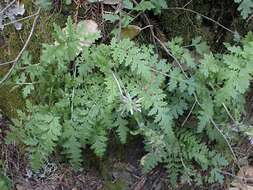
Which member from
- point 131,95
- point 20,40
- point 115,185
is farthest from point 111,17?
point 115,185

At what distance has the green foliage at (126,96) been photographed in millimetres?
2904

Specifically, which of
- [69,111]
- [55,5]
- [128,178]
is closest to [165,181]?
[128,178]

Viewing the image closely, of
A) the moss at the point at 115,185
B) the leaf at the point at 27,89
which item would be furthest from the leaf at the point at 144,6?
the moss at the point at 115,185

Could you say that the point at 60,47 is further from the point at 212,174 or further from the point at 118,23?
Answer: the point at 212,174

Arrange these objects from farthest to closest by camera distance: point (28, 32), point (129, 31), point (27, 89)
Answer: point (28, 32) < point (129, 31) < point (27, 89)

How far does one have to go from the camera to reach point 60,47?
9.55 ft

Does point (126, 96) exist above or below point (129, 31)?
below

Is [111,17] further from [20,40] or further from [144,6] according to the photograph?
[20,40]

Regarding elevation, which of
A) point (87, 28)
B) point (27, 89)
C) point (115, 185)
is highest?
point (87, 28)

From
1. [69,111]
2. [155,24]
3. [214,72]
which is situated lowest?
[69,111]

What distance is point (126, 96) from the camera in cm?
288

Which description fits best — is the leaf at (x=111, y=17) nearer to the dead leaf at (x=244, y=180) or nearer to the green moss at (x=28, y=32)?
the green moss at (x=28, y=32)

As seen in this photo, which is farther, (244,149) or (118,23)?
(244,149)

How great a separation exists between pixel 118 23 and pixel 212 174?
135cm
